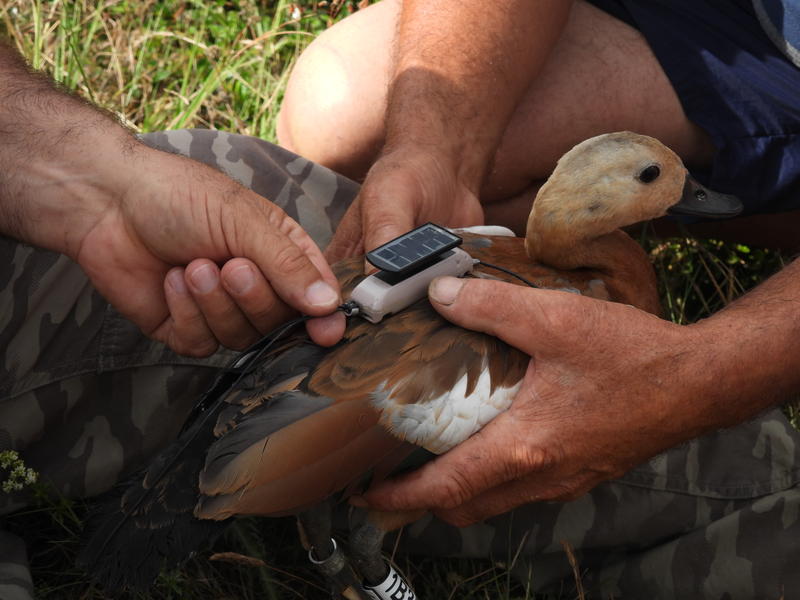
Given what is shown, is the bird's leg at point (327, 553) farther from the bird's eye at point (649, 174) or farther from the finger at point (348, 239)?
the bird's eye at point (649, 174)

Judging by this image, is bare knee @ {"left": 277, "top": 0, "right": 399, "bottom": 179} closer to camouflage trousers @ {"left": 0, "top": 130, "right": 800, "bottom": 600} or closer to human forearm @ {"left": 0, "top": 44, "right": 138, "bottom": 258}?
camouflage trousers @ {"left": 0, "top": 130, "right": 800, "bottom": 600}

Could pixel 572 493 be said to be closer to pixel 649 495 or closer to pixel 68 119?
pixel 649 495

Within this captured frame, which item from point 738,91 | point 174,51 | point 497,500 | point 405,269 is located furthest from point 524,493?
point 174,51

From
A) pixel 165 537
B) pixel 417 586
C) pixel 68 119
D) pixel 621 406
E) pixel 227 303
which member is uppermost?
pixel 68 119

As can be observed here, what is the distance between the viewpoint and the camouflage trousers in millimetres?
2217

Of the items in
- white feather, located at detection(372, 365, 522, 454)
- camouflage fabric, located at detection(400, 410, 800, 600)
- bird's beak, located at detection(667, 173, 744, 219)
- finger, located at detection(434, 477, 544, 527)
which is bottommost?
camouflage fabric, located at detection(400, 410, 800, 600)

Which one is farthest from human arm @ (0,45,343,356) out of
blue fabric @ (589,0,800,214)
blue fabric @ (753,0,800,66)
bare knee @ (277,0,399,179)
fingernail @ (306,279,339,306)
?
blue fabric @ (753,0,800,66)

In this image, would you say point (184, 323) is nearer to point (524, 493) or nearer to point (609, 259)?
point (524, 493)

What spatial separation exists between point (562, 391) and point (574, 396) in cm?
3

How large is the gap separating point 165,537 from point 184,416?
2.33 feet

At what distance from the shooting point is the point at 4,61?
87.8 inches

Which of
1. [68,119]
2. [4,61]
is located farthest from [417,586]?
[4,61]

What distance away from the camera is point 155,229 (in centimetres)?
185

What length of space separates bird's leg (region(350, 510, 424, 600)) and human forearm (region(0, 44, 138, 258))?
2.93 feet
